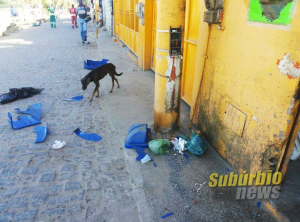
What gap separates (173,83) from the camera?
3734 millimetres

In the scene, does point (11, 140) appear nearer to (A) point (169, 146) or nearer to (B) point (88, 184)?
(B) point (88, 184)

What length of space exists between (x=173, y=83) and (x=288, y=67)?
1.80 metres

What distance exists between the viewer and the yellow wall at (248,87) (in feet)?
7.53

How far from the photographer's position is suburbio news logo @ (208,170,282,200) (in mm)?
2631

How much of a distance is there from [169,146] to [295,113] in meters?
1.89

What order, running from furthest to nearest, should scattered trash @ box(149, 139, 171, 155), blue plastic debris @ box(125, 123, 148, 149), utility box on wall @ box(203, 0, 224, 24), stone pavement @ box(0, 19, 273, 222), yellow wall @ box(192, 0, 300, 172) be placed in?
blue plastic debris @ box(125, 123, 148, 149), scattered trash @ box(149, 139, 171, 155), utility box on wall @ box(203, 0, 224, 24), stone pavement @ box(0, 19, 273, 222), yellow wall @ box(192, 0, 300, 172)

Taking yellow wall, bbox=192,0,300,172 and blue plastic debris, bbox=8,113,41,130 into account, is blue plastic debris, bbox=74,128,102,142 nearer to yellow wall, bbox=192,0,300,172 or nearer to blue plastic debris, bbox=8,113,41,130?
blue plastic debris, bbox=8,113,41,130

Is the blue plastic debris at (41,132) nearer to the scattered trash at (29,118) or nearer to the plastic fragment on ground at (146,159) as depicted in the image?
the scattered trash at (29,118)

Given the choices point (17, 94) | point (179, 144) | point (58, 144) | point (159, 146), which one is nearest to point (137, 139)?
point (159, 146)

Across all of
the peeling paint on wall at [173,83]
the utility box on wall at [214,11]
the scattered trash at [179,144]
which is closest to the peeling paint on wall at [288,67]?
the utility box on wall at [214,11]

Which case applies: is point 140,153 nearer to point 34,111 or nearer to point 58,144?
point 58,144

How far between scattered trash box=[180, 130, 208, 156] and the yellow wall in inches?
7.9

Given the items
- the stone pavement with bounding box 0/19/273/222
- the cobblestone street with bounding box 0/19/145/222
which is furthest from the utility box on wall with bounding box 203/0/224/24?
the cobblestone street with bounding box 0/19/145/222

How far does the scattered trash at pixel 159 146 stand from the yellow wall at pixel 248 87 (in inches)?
28.0
